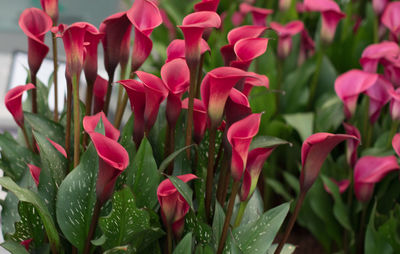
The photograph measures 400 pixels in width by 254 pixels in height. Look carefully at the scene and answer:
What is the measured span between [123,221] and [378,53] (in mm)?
363

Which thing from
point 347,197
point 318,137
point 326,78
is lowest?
point 347,197

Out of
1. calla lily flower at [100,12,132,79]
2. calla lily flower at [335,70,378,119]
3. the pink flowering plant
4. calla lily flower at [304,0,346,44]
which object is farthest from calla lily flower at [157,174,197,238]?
calla lily flower at [304,0,346,44]

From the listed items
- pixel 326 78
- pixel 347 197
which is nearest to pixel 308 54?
pixel 326 78

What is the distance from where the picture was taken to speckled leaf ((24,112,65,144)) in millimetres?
393

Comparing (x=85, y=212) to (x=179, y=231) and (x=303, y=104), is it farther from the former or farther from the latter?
(x=303, y=104)

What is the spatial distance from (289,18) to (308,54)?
0.29 feet

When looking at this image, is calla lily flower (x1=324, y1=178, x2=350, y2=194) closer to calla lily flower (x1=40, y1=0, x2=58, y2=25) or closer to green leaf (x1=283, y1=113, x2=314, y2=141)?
green leaf (x1=283, y1=113, x2=314, y2=141)

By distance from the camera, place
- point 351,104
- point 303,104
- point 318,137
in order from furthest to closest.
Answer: point 303,104
point 351,104
point 318,137

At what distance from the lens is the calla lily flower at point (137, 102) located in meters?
0.31

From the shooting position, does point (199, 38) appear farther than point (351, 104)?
No

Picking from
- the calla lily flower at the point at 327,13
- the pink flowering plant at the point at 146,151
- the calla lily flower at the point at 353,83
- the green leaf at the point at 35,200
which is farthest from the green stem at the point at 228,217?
the calla lily flower at the point at 327,13

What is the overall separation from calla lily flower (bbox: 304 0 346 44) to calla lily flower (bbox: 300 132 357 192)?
358 millimetres

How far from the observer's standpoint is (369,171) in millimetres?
548

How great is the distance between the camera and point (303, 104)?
2.49ft
